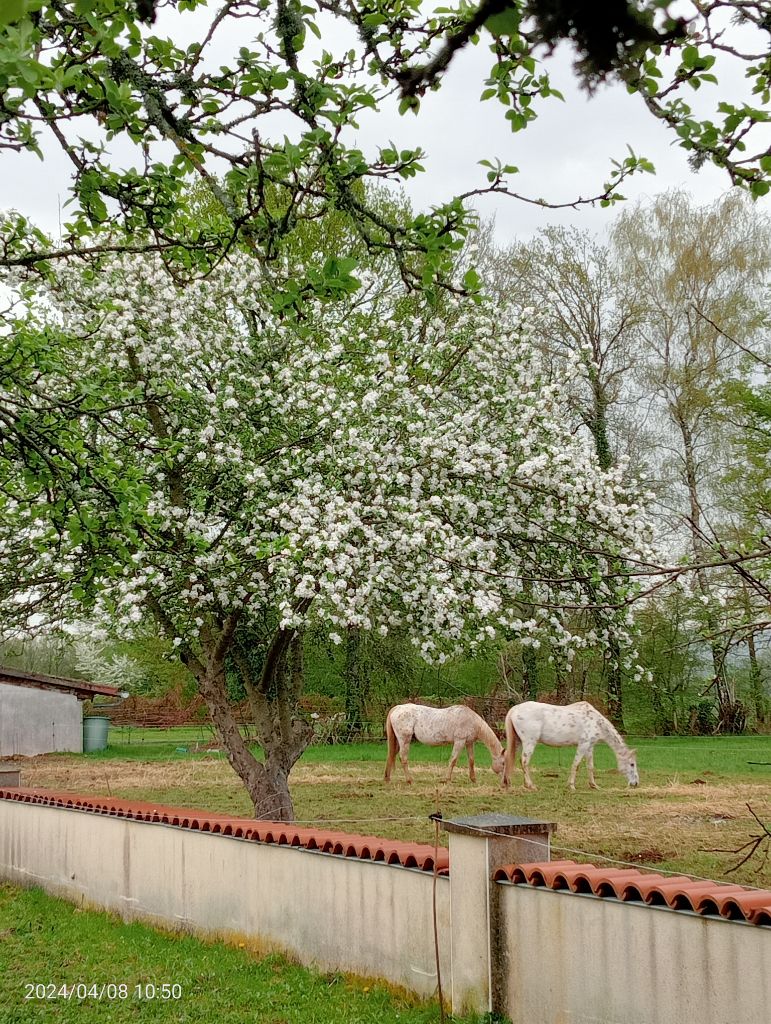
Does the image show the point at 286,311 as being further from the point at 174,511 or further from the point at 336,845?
the point at 174,511

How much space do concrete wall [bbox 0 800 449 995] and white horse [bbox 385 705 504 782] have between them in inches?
425

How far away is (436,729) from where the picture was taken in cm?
2155

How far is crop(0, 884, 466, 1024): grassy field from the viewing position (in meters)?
6.35

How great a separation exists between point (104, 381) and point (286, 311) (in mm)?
6054

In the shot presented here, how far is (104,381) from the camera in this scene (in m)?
11.4

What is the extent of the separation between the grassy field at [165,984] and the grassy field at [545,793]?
4.30 ft

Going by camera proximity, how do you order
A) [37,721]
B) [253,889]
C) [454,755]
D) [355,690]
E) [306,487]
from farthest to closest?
[355,690], [37,721], [454,755], [306,487], [253,889]

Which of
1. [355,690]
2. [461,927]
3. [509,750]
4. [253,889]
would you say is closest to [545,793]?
[509,750]

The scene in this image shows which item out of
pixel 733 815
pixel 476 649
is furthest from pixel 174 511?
pixel 733 815

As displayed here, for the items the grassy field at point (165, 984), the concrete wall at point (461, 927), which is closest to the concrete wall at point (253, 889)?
the concrete wall at point (461, 927)

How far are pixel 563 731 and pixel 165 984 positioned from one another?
1360cm

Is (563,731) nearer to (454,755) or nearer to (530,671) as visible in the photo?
(454,755)

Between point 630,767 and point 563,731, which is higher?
point 563,731

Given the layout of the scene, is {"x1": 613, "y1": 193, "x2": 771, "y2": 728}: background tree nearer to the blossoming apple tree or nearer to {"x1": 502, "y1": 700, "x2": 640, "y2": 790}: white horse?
{"x1": 502, "y1": 700, "x2": 640, "y2": 790}: white horse
